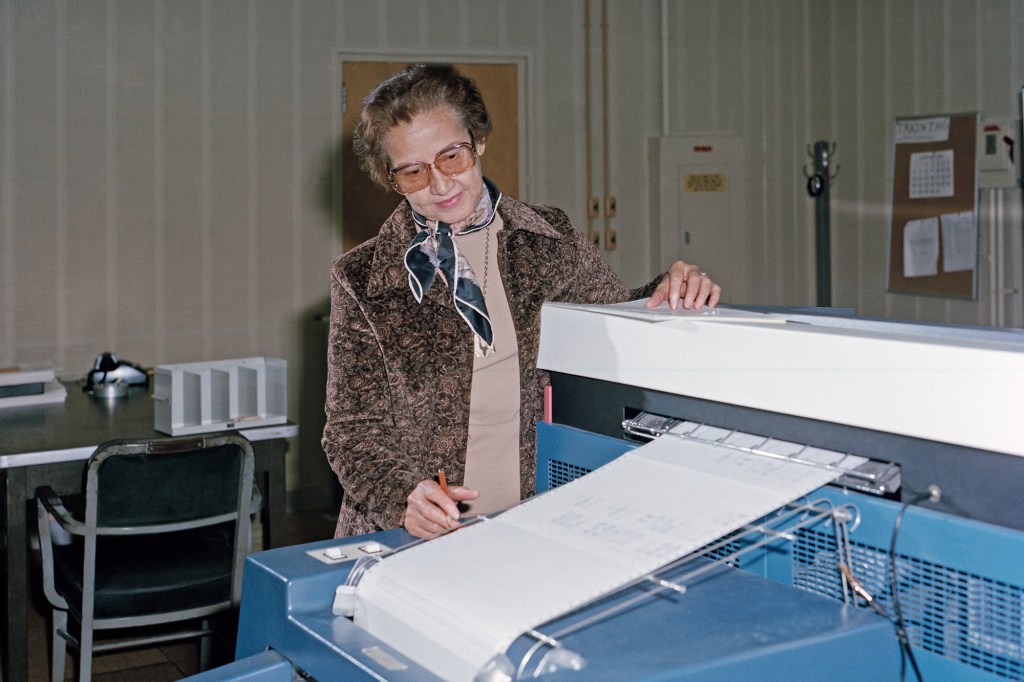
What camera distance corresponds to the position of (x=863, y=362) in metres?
1.00

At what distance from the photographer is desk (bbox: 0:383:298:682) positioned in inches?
114

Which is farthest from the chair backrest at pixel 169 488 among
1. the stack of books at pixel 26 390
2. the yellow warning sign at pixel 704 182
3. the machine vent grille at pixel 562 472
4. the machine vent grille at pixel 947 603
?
the yellow warning sign at pixel 704 182

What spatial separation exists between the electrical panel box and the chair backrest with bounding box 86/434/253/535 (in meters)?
3.45

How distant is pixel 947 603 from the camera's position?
36.3 inches

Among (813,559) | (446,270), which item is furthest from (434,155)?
(813,559)

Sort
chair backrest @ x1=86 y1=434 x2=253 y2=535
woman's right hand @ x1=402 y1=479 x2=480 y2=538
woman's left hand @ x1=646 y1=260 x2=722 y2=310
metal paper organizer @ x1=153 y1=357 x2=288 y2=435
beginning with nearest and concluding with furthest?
1. woman's right hand @ x1=402 y1=479 x2=480 y2=538
2. woman's left hand @ x1=646 y1=260 x2=722 y2=310
3. chair backrest @ x1=86 y1=434 x2=253 y2=535
4. metal paper organizer @ x1=153 y1=357 x2=288 y2=435

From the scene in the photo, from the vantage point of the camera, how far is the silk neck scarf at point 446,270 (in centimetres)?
160

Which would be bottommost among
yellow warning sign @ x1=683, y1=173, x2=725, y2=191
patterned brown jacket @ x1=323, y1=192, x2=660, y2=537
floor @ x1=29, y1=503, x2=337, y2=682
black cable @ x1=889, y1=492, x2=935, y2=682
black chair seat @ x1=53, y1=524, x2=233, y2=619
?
floor @ x1=29, y1=503, x2=337, y2=682

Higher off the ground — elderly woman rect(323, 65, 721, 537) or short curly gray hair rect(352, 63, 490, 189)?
short curly gray hair rect(352, 63, 490, 189)

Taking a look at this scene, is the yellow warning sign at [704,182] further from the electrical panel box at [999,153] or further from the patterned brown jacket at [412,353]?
the patterned brown jacket at [412,353]

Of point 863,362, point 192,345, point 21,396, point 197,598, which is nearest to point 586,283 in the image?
point 863,362

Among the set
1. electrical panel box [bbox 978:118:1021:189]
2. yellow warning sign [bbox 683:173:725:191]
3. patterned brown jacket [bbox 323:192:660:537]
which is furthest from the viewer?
yellow warning sign [bbox 683:173:725:191]

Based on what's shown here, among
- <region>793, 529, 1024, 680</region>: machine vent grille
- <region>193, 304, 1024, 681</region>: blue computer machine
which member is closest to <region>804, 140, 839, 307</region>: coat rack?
<region>193, 304, 1024, 681</region>: blue computer machine

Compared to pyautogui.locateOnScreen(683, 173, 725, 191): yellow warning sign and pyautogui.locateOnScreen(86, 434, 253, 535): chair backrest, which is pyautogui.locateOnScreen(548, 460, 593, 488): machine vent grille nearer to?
pyautogui.locateOnScreen(86, 434, 253, 535): chair backrest
